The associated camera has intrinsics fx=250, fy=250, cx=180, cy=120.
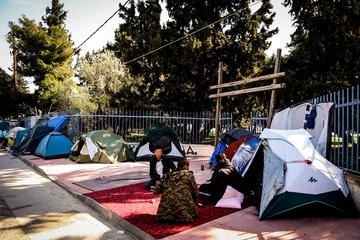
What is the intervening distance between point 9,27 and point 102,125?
97.6 ft

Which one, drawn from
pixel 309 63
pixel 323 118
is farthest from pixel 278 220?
pixel 309 63

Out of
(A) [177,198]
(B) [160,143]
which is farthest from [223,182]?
(B) [160,143]

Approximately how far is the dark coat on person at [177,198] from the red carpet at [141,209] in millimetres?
128

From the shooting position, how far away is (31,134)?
1455 centimetres

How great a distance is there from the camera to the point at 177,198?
4.41 m

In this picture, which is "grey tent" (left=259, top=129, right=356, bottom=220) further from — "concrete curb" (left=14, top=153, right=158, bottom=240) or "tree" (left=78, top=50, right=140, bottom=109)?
"tree" (left=78, top=50, right=140, bottom=109)

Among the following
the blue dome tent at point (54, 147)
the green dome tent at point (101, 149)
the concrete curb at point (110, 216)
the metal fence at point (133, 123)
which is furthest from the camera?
the metal fence at point (133, 123)

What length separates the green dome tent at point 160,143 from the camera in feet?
Result: 37.7

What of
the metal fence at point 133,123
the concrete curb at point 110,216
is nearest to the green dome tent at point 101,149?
the metal fence at point 133,123

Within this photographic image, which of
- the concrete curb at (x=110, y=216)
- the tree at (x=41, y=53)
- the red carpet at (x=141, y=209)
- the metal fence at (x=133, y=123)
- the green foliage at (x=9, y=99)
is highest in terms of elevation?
the tree at (x=41, y=53)

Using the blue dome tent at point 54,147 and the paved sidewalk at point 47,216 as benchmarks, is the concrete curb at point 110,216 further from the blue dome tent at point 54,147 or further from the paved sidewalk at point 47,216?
the blue dome tent at point 54,147

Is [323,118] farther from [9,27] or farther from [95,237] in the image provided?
[9,27]

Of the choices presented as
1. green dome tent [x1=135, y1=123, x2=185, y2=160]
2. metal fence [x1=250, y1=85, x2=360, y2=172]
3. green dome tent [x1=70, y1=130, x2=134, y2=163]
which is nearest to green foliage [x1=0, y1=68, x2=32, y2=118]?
green dome tent [x1=70, y1=130, x2=134, y2=163]

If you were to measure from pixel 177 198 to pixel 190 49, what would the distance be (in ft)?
44.5
